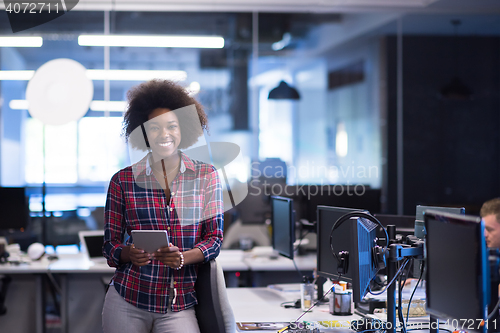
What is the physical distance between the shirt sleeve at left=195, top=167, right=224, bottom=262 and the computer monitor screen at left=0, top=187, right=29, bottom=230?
258 cm

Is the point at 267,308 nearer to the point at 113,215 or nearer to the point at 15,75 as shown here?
the point at 113,215

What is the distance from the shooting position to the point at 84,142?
17.8ft

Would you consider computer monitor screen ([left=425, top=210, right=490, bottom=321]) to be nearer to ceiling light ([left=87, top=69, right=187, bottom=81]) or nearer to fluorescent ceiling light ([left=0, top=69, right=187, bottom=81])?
fluorescent ceiling light ([left=0, top=69, right=187, bottom=81])

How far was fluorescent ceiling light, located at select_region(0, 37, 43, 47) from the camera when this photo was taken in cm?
519

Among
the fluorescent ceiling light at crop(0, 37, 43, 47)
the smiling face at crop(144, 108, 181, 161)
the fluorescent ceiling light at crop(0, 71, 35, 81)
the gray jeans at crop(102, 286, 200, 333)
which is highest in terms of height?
the fluorescent ceiling light at crop(0, 37, 43, 47)

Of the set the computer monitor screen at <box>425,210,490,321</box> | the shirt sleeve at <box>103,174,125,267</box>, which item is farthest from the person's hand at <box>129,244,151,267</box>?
the computer monitor screen at <box>425,210,490,321</box>

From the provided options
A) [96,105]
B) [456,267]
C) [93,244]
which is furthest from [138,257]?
[96,105]

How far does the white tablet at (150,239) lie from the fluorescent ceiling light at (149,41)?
385 cm

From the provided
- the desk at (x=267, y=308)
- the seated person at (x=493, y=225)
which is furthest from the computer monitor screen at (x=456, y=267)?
the desk at (x=267, y=308)

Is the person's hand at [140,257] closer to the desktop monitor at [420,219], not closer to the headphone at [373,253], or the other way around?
the headphone at [373,253]

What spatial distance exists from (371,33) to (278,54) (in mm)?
1308

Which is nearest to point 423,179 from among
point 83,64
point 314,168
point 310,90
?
point 314,168

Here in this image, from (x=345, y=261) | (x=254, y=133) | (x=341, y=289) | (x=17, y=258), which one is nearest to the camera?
(x=345, y=261)

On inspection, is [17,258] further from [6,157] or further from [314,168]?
[314,168]
